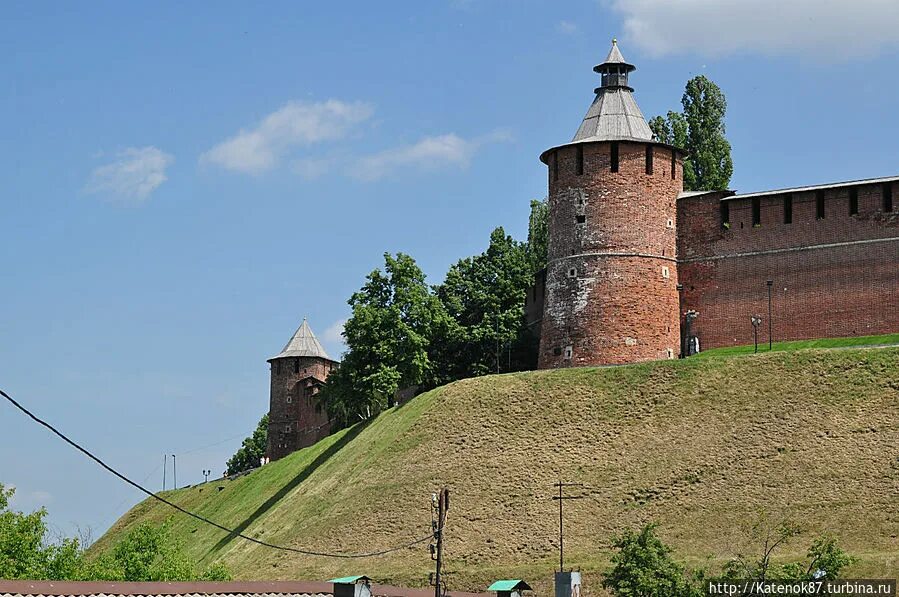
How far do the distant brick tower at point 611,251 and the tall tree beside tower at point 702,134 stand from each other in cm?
774

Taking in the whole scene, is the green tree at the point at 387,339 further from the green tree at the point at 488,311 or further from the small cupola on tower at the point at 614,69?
the small cupola on tower at the point at 614,69

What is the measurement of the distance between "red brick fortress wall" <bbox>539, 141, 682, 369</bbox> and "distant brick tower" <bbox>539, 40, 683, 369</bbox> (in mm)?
34

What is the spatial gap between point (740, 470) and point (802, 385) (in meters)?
4.38

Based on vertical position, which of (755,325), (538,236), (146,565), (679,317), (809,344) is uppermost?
(538,236)

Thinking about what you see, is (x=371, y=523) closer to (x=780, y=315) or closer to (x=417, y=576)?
(x=417, y=576)

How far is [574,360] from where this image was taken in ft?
204

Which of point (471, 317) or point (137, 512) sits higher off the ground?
point (471, 317)

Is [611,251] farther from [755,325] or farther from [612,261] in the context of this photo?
[755,325]

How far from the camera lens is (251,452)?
104062 mm

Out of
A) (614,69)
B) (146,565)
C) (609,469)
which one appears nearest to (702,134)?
(614,69)

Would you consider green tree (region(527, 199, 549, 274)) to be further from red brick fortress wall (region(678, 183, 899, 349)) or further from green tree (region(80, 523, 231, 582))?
green tree (region(80, 523, 231, 582))

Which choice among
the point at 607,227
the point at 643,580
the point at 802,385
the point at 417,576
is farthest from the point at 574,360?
the point at 643,580

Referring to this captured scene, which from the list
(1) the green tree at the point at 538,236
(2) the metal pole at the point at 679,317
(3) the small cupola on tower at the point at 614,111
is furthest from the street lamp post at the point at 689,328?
(1) the green tree at the point at 538,236

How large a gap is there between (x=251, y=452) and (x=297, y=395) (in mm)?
21651
